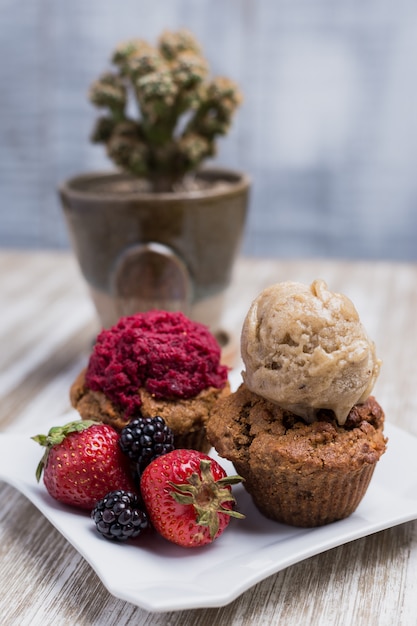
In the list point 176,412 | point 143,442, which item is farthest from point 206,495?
point 176,412

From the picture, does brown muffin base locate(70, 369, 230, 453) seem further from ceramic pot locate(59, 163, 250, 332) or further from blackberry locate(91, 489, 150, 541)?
ceramic pot locate(59, 163, 250, 332)

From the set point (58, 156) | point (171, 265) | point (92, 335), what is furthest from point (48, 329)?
point (58, 156)

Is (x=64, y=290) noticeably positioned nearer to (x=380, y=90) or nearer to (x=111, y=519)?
(x=111, y=519)

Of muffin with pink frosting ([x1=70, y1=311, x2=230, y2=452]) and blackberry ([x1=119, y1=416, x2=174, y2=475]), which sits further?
muffin with pink frosting ([x1=70, y1=311, x2=230, y2=452])

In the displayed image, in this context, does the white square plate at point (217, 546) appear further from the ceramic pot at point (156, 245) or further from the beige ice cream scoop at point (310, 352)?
the ceramic pot at point (156, 245)

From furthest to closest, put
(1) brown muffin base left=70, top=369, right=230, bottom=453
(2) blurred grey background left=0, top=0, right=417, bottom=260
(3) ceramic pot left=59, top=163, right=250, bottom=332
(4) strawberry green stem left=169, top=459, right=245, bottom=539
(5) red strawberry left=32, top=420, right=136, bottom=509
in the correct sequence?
1. (2) blurred grey background left=0, top=0, right=417, bottom=260
2. (3) ceramic pot left=59, top=163, right=250, bottom=332
3. (1) brown muffin base left=70, top=369, right=230, bottom=453
4. (5) red strawberry left=32, top=420, right=136, bottom=509
5. (4) strawberry green stem left=169, top=459, right=245, bottom=539

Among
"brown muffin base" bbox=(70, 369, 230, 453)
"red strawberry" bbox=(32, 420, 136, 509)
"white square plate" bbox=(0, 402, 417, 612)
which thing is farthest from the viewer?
"brown muffin base" bbox=(70, 369, 230, 453)

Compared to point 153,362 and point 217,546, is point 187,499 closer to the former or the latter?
point 217,546

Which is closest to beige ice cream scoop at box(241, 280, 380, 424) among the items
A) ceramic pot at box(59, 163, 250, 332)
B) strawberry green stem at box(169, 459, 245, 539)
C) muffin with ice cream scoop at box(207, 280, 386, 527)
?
muffin with ice cream scoop at box(207, 280, 386, 527)
